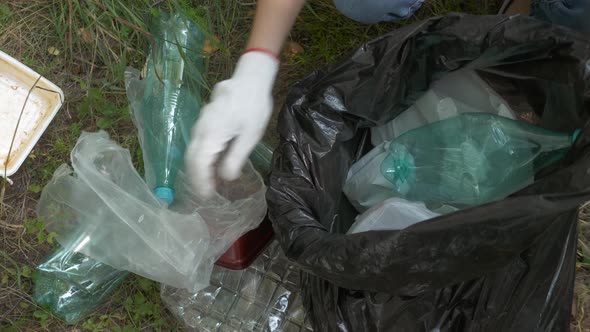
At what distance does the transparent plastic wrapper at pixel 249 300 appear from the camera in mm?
1233

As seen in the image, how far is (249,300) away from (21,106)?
729 millimetres

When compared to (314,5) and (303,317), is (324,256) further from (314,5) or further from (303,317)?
(314,5)

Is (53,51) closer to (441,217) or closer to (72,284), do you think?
(72,284)

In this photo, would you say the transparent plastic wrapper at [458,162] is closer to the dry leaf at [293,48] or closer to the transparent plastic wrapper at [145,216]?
the transparent plastic wrapper at [145,216]

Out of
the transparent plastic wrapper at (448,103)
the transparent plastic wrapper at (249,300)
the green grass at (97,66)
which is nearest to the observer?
the transparent plastic wrapper at (448,103)

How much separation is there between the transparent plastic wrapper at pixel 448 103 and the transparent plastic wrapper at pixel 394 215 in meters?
0.19

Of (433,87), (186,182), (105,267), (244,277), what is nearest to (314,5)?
(433,87)

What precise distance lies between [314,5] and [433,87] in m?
0.40

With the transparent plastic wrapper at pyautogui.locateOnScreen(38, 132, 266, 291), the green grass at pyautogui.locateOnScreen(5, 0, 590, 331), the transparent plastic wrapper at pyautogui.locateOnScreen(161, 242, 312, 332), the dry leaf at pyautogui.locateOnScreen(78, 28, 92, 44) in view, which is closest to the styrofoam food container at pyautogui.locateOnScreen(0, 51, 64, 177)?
the green grass at pyautogui.locateOnScreen(5, 0, 590, 331)

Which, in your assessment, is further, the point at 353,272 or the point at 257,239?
the point at 257,239

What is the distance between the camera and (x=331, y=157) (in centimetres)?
105

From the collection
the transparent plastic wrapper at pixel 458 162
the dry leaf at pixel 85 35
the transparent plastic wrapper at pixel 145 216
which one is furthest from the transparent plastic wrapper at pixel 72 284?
the transparent plastic wrapper at pixel 458 162

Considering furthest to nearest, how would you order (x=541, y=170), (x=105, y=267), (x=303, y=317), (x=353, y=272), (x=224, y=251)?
(x=105, y=267) → (x=303, y=317) → (x=224, y=251) → (x=541, y=170) → (x=353, y=272)

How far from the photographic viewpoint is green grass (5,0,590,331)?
1.35 meters
